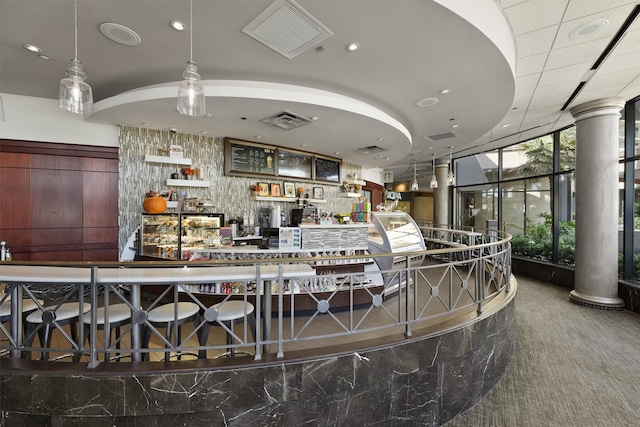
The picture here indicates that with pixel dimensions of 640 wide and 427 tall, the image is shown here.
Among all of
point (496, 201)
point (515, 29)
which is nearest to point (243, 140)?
point (515, 29)

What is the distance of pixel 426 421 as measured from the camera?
254 centimetres

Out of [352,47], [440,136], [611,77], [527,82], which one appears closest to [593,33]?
[527,82]

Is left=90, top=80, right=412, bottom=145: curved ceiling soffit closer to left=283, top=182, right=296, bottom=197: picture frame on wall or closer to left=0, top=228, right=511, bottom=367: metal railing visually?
left=0, top=228, right=511, bottom=367: metal railing

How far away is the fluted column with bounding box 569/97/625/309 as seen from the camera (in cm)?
488

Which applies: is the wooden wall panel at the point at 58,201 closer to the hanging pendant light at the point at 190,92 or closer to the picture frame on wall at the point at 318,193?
the hanging pendant light at the point at 190,92

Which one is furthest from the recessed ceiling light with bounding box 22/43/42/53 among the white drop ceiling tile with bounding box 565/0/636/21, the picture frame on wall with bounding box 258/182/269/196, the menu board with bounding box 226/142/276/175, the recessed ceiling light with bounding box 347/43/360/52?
the white drop ceiling tile with bounding box 565/0/636/21

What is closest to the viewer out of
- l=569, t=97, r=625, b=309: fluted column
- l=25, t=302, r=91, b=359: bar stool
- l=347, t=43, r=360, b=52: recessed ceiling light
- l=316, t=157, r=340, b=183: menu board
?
l=25, t=302, r=91, b=359: bar stool

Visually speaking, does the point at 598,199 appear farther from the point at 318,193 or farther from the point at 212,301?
the point at 212,301

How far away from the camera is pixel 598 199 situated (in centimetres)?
495

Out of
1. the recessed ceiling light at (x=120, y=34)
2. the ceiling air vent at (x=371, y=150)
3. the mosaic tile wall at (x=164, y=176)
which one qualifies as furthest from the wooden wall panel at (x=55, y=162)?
the ceiling air vent at (x=371, y=150)

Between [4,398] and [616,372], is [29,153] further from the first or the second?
[616,372]

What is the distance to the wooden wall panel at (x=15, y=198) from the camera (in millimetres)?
4301

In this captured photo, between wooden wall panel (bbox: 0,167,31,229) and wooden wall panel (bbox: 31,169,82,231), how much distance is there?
0.22ft

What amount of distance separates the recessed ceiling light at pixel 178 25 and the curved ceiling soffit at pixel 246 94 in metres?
0.93
